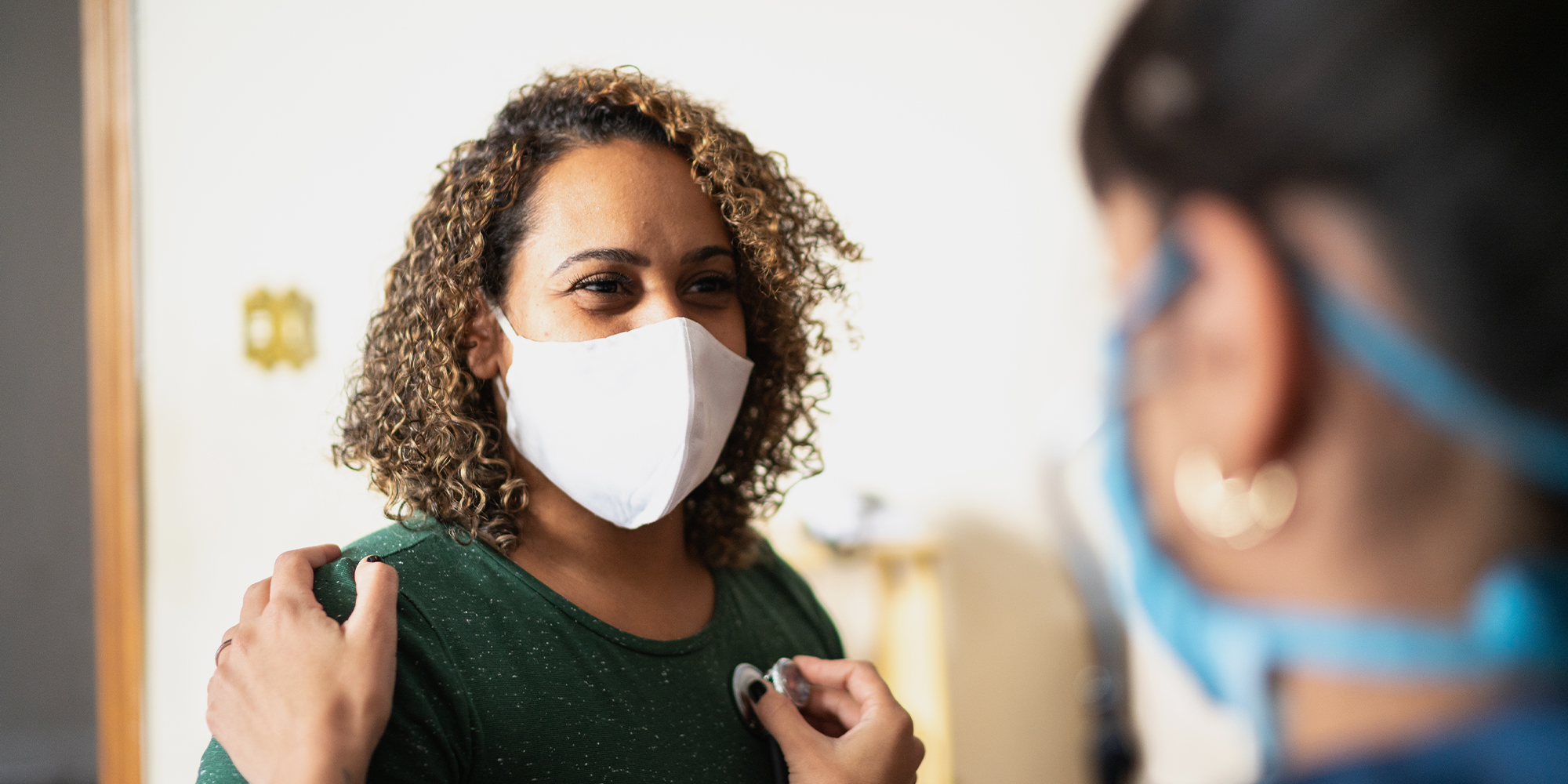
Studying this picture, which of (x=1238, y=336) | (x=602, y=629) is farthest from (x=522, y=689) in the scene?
(x=1238, y=336)

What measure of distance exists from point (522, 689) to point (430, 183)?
5.94 ft

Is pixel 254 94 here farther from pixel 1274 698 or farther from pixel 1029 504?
pixel 1274 698

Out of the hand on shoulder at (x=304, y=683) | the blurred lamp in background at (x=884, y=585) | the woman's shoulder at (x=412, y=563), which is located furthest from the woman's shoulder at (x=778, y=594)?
the blurred lamp in background at (x=884, y=585)

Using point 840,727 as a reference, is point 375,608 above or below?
above

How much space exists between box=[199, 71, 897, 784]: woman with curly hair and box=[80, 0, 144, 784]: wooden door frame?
165cm

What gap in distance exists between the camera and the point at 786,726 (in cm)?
90

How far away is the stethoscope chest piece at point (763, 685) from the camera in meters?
0.93

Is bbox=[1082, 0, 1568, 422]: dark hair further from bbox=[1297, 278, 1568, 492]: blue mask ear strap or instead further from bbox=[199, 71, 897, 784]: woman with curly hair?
bbox=[199, 71, 897, 784]: woman with curly hair

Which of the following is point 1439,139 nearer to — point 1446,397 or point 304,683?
point 1446,397

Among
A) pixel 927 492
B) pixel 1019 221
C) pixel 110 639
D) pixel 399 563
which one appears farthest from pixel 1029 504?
pixel 110 639

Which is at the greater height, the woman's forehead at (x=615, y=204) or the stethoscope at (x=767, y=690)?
the woman's forehead at (x=615, y=204)

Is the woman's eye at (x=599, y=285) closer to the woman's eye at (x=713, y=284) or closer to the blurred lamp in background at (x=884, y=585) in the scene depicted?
the woman's eye at (x=713, y=284)

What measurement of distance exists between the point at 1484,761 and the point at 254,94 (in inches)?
107

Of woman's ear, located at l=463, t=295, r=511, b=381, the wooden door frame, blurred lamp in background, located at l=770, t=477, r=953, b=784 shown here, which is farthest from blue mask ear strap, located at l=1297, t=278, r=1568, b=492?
the wooden door frame
